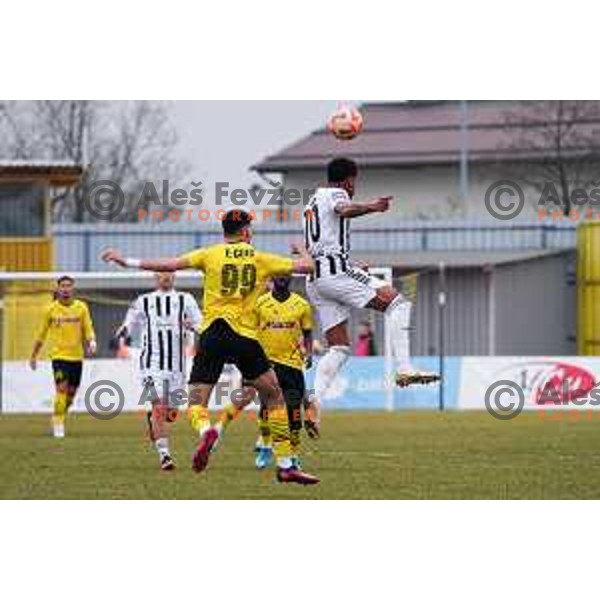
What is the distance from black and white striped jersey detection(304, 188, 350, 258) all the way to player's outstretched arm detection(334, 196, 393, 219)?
0.10 m

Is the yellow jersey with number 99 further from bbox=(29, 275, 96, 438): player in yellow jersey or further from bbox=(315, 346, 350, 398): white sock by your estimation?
bbox=(29, 275, 96, 438): player in yellow jersey

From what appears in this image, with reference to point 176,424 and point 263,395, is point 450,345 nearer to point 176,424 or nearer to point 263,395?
point 176,424

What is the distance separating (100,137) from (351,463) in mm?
35068

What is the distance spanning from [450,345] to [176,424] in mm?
16825

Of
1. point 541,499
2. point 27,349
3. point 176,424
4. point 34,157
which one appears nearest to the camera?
point 541,499

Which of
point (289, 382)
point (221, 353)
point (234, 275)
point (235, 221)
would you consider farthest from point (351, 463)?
point (235, 221)

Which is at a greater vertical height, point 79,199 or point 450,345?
point 79,199

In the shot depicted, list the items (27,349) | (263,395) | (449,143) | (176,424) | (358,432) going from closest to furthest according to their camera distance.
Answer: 1. (263,395)
2. (358,432)
3. (176,424)
4. (27,349)
5. (449,143)

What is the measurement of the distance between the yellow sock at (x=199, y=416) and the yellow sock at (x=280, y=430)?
64cm

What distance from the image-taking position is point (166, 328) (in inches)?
784

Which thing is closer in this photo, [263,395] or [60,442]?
[263,395]

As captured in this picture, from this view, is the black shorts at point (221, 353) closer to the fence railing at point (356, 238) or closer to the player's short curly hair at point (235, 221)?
the player's short curly hair at point (235, 221)

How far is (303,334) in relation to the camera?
20.3 m

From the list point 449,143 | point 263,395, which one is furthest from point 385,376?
point 449,143
